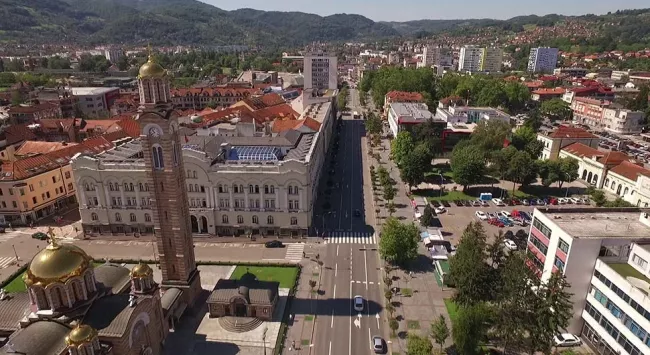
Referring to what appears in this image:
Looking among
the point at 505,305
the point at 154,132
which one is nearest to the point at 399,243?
the point at 505,305

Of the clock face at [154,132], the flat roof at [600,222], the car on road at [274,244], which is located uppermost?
the clock face at [154,132]

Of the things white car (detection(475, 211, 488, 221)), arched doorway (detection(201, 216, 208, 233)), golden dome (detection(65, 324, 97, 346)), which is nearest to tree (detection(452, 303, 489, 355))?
golden dome (detection(65, 324, 97, 346))

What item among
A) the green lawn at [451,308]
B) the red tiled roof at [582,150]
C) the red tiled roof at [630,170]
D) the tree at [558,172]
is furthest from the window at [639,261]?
the red tiled roof at [582,150]

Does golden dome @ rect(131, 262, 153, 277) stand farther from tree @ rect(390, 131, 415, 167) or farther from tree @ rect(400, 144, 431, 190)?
tree @ rect(390, 131, 415, 167)

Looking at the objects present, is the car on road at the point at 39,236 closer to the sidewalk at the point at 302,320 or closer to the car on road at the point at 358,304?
the sidewalk at the point at 302,320

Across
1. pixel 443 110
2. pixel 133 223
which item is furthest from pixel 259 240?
pixel 443 110
